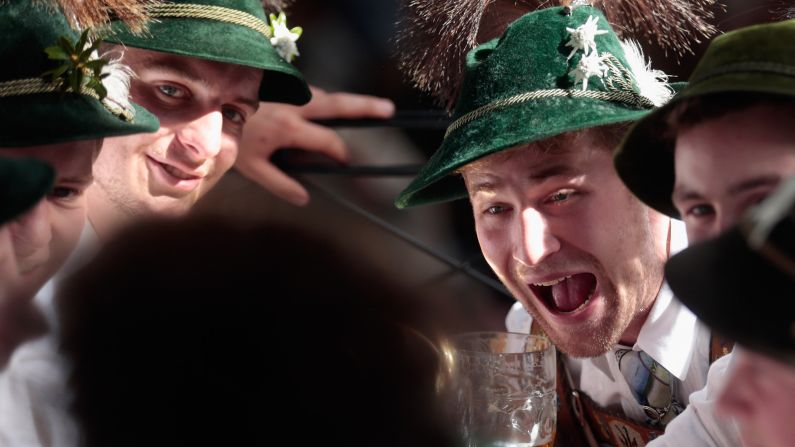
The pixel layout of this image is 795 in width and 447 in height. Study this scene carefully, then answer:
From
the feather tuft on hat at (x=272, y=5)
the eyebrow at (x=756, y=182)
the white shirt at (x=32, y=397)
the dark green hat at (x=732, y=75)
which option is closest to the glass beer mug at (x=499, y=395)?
the dark green hat at (x=732, y=75)

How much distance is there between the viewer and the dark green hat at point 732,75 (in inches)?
27.7

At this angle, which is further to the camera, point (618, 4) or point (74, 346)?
point (618, 4)

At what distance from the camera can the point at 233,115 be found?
1.88 metres

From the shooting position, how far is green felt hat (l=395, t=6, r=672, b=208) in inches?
48.1

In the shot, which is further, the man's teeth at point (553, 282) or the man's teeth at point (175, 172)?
the man's teeth at point (175, 172)

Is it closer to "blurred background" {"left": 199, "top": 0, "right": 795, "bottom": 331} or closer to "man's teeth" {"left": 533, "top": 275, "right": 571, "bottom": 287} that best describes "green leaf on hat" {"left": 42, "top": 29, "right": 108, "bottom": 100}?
"blurred background" {"left": 199, "top": 0, "right": 795, "bottom": 331}

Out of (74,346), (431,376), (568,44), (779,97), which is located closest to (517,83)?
(568,44)

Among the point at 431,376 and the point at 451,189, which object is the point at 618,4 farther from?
the point at 431,376

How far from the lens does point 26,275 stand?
1.13 m

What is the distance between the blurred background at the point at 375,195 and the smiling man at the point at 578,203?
74 centimetres

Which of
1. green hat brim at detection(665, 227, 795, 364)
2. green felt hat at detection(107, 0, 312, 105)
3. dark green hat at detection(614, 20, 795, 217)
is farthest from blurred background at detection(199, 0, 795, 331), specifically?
green hat brim at detection(665, 227, 795, 364)

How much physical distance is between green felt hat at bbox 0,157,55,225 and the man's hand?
160 cm

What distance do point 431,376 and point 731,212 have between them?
0.38m

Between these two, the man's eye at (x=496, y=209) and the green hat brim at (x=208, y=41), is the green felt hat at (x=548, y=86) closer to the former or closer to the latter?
the man's eye at (x=496, y=209)
